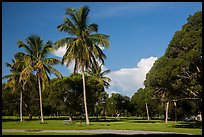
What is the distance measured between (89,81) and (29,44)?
70.1 ft

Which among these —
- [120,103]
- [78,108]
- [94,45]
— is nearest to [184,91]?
[94,45]

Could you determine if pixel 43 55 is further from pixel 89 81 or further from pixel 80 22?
pixel 89 81

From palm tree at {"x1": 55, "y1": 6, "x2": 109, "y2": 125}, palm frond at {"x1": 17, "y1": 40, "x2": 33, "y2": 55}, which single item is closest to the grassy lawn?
palm tree at {"x1": 55, "y1": 6, "x2": 109, "y2": 125}

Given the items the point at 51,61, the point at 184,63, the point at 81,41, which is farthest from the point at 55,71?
the point at 184,63

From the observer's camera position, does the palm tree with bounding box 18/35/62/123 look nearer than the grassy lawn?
No

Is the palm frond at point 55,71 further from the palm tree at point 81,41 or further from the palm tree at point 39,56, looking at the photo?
the palm tree at point 81,41

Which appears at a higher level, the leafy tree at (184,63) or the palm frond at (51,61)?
the palm frond at (51,61)

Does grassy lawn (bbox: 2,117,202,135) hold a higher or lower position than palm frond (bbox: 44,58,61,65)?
lower

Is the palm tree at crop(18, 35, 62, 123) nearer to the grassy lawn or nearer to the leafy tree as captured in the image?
the grassy lawn

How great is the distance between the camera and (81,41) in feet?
98.3

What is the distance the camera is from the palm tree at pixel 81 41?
29.7 m

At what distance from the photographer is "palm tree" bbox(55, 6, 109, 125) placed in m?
29.7

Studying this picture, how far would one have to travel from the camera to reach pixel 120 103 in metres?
89.3

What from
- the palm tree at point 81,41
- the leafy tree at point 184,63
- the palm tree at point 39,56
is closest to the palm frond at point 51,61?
the palm tree at point 39,56
